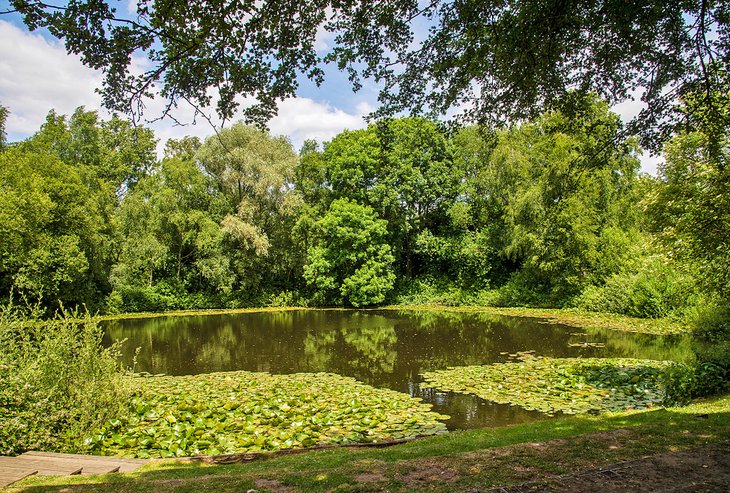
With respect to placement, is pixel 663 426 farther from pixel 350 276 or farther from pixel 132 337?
pixel 350 276

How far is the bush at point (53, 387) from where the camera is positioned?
597cm

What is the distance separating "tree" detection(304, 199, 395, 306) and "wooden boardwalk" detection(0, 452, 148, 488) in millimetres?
23363

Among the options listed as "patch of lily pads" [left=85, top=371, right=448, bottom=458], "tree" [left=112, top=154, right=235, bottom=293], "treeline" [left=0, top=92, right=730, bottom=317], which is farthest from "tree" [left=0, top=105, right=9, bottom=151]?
"patch of lily pads" [left=85, top=371, right=448, bottom=458]

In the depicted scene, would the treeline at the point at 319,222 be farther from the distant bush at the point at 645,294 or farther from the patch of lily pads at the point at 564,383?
the patch of lily pads at the point at 564,383

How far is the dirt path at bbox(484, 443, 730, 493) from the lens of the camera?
351 cm

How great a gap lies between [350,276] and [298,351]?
50.5 feet

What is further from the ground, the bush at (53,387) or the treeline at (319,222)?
the treeline at (319,222)

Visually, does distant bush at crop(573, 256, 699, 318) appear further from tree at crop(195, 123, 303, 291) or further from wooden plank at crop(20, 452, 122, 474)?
tree at crop(195, 123, 303, 291)

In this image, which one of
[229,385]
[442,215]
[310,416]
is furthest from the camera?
[442,215]

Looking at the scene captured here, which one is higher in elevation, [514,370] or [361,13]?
[361,13]

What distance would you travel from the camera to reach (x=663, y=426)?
5250 millimetres

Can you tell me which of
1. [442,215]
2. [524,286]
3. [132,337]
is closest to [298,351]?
[132,337]

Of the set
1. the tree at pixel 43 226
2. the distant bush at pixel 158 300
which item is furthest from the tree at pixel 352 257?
the tree at pixel 43 226

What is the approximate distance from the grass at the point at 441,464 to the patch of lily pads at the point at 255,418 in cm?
119
